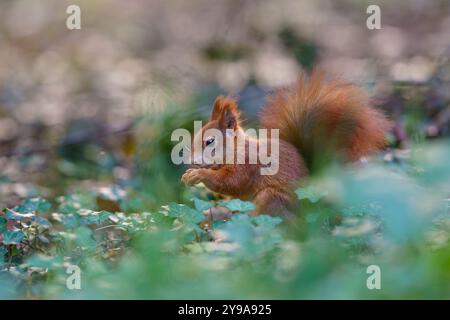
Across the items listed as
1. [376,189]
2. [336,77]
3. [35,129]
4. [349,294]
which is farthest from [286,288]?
[35,129]

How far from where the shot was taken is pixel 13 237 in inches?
115

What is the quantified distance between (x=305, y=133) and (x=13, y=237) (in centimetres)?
135

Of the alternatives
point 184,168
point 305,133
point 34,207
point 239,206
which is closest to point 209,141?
point 305,133

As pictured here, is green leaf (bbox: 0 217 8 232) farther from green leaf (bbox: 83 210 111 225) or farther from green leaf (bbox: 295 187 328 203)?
green leaf (bbox: 295 187 328 203)

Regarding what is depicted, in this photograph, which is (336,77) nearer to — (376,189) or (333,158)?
(333,158)

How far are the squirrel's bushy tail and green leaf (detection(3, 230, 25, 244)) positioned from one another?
1.25 m

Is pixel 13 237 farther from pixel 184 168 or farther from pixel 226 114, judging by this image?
pixel 184 168

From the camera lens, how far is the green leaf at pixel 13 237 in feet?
9.53

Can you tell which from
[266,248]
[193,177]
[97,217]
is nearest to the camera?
[266,248]

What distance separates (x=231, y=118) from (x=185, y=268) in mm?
1322

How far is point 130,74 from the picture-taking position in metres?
7.53

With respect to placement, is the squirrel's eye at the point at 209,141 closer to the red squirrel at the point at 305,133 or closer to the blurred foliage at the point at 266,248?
the red squirrel at the point at 305,133

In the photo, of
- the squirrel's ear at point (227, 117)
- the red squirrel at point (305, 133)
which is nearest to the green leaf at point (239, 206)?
the red squirrel at point (305, 133)

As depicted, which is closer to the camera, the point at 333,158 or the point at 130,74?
the point at 333,158
